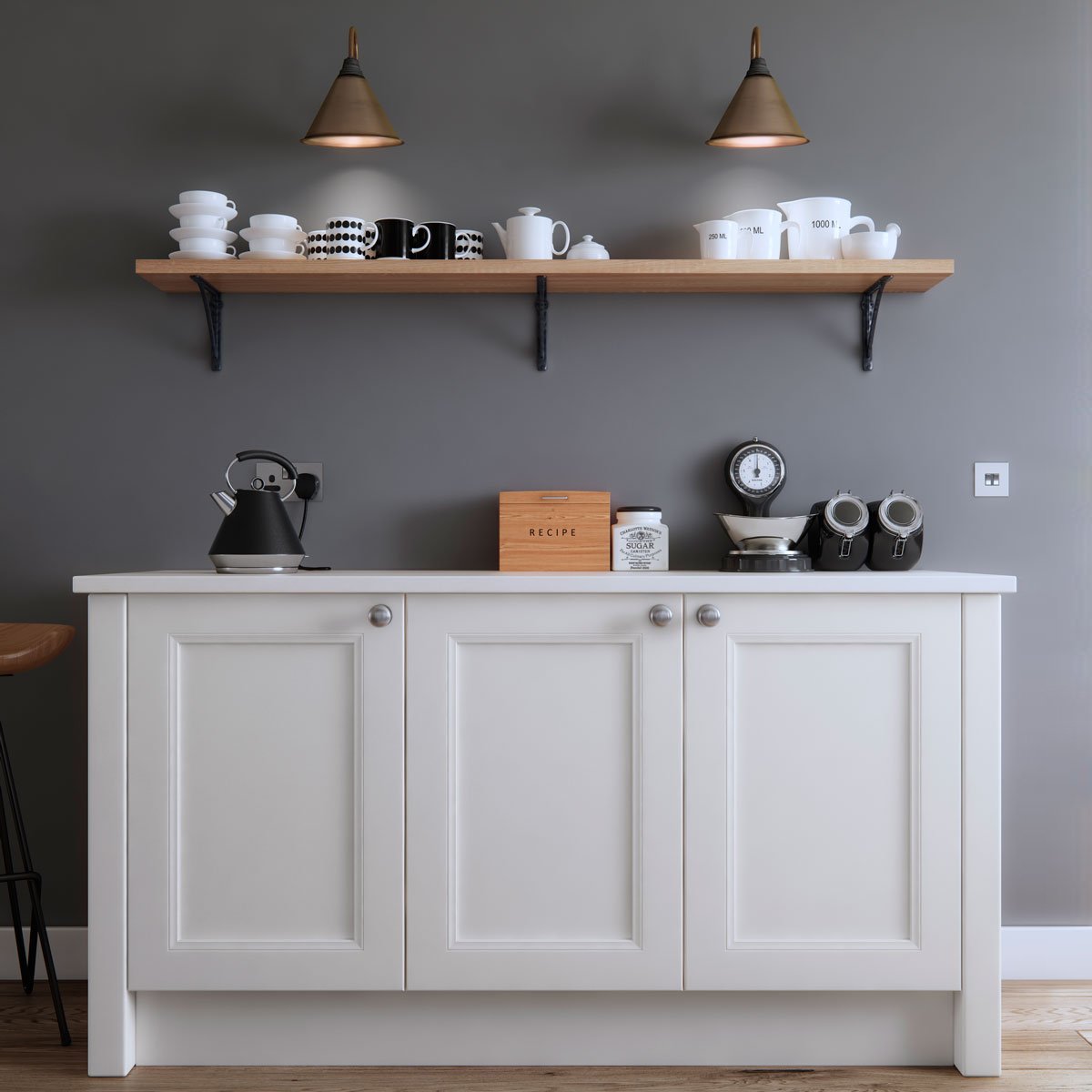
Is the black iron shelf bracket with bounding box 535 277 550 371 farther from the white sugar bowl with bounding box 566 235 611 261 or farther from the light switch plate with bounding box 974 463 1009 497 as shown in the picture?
the light switch plate with bounding box 974 463 1009 497

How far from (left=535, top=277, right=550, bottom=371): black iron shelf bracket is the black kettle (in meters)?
0.72

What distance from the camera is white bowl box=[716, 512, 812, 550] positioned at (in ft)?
6.81

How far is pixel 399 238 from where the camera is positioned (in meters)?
→ 2.10

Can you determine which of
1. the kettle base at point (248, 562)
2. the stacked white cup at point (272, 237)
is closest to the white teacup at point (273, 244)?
the stacked white cup at point (272, 237)

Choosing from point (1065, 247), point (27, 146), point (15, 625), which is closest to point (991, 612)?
point (1065, 247)

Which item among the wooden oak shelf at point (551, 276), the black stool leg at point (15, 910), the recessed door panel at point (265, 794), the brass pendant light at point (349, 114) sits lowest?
the black stool leg at point (15, 910)

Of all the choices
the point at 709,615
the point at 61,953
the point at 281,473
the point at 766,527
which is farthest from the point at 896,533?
the point at 61,953

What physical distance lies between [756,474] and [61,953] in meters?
1.95

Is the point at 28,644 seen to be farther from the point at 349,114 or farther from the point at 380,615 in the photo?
the point at 349,114

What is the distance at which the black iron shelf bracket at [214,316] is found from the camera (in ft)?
7.23

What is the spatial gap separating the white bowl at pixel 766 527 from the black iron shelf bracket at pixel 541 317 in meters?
0.56

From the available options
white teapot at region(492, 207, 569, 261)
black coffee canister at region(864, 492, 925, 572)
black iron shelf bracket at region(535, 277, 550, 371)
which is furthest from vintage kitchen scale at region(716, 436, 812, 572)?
white teapot at region(492, 207, 569, 261)

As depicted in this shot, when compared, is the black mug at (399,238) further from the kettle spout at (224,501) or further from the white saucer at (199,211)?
the kettle spout at (224,501)

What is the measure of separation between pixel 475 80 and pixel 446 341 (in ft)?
2.03
